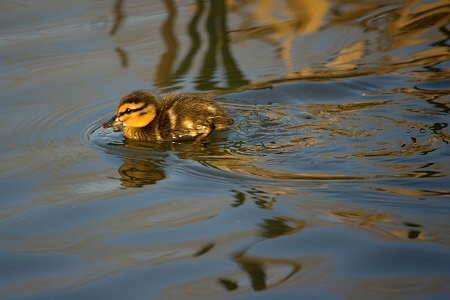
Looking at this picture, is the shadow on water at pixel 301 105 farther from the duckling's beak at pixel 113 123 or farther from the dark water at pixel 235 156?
the duckling's beak at pixel 113 123

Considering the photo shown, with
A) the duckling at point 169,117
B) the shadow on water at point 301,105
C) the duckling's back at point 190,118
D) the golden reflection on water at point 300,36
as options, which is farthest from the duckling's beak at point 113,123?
the golden reflection on water at point 300,36

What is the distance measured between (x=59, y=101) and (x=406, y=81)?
184 cm

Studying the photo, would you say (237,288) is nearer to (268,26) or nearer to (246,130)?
(246,130)

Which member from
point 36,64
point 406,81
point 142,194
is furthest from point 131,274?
point 36,64

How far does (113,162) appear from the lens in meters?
3.94

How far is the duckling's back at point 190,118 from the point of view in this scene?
14.1 feet

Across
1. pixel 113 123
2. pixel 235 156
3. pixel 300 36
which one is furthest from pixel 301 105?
pixel 300 36

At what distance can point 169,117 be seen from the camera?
4434mm

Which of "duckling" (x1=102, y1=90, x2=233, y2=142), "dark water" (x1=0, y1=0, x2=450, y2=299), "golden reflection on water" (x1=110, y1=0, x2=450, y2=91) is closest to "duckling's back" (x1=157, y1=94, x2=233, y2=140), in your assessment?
"duckling" (x1=102, y1=90, x2=233, y2=142)

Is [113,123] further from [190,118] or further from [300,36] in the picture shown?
[300,36]

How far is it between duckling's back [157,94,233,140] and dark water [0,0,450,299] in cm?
11

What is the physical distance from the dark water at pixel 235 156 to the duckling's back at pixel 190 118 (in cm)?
11

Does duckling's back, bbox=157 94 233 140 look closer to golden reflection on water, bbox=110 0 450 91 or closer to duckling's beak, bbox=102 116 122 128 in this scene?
duckling's beak, bbox=102 116 122 128

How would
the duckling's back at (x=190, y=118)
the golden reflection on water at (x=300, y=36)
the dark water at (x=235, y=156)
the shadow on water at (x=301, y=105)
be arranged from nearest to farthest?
the dark water at (x=235, y=156), the shadow on water at (x=301, y=105), the duckling's back at (x=190, y=118), the golden reflection on water at (x=300, y=36)
